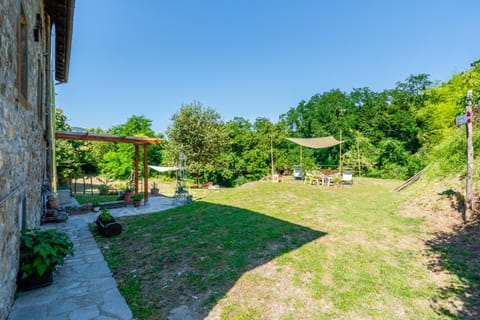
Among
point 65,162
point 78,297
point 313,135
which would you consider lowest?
point 78,297

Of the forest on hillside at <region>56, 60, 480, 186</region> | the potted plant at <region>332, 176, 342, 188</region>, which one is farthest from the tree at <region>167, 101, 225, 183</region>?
the potted plant at <region>332, 176, 342, 188</region>

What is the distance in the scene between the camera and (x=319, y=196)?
8.77m

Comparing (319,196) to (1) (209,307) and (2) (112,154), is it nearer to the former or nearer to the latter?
(1) (209,307)

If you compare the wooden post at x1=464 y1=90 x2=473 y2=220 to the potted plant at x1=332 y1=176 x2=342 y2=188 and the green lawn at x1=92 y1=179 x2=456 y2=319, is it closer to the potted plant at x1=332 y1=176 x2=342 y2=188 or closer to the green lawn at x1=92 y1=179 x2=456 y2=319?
the green lawn at x1=92 y1=179 x2=456 y2=319

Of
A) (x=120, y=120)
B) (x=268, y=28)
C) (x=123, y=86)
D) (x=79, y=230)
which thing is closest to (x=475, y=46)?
(x=268, y=28)

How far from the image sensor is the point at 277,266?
3.38 meters

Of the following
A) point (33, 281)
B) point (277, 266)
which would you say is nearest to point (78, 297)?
point (33, 281)

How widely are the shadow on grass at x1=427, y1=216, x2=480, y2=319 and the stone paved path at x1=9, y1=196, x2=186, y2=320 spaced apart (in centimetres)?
347

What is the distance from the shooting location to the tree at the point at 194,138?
48.4 ft

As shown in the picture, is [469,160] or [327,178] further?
[327,178]

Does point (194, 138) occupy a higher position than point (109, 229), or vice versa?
point (194, 138)

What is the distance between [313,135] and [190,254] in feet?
67.4

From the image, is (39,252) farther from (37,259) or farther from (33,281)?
(33,281)

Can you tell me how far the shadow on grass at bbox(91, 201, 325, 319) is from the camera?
2.70 metres
